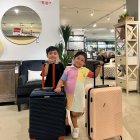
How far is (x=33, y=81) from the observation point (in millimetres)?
4191

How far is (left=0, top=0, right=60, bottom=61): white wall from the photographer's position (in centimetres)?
475

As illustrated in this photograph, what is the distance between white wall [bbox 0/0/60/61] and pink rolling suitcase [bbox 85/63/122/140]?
9.06 feet

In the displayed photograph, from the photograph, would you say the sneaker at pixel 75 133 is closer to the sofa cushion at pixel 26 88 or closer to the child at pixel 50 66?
the child at pixel 50 66

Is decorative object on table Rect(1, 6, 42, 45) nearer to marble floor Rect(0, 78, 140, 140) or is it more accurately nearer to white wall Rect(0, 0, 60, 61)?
white wall Rect(0, 0, 60, 61)

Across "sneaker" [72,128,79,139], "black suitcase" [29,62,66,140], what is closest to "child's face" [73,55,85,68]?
"black suitcase" [29,62,66,140]

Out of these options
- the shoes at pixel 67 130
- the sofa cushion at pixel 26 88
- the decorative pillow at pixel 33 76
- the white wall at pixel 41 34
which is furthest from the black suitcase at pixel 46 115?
the white wall at pixel 41 34

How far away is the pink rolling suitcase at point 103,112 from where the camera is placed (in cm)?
228

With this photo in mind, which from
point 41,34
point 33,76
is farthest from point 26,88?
point 41,34

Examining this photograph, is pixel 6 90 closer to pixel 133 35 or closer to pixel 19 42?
pixel 19 42

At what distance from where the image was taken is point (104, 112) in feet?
7.65

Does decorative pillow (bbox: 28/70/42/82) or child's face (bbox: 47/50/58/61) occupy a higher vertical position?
child's face (bbox: 47/50/58/61)

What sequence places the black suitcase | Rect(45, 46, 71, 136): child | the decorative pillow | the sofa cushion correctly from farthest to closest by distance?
the decorative pillow → the sofa cushion → Rect(45, 46, 71, 136): child → the black suitcase

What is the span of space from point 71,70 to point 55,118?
62cm

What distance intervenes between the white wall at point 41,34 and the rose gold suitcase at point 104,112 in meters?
2.76
